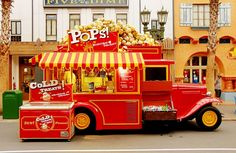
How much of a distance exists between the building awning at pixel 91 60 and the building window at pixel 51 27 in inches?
584

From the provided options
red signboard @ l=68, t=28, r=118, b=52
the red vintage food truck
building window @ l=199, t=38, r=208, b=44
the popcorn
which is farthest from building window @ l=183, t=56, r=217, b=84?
red signboard @ l=68, t=28, r=118, b=52

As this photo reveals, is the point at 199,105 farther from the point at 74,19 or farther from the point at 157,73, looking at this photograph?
the point at 74,19

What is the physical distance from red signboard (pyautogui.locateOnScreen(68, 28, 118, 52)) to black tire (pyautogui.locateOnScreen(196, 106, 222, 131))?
340 cm

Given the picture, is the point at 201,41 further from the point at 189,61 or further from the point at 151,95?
the point at 151,95

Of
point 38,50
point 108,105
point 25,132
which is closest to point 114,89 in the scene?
point 108,105

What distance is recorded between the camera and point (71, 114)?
48.3 feet

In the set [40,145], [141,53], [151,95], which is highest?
[141,53]

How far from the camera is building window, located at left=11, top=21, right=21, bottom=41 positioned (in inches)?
1198

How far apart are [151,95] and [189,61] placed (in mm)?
15533

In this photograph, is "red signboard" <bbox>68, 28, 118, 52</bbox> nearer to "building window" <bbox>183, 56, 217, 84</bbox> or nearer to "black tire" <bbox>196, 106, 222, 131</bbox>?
"black tire" <bbox>196, 106, 222, 131</bbox>

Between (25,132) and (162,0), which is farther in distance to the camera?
→ (162,0)

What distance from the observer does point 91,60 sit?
15547mm

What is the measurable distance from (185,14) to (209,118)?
1475 cm

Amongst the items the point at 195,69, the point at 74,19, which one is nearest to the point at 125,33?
the point at 74,19
